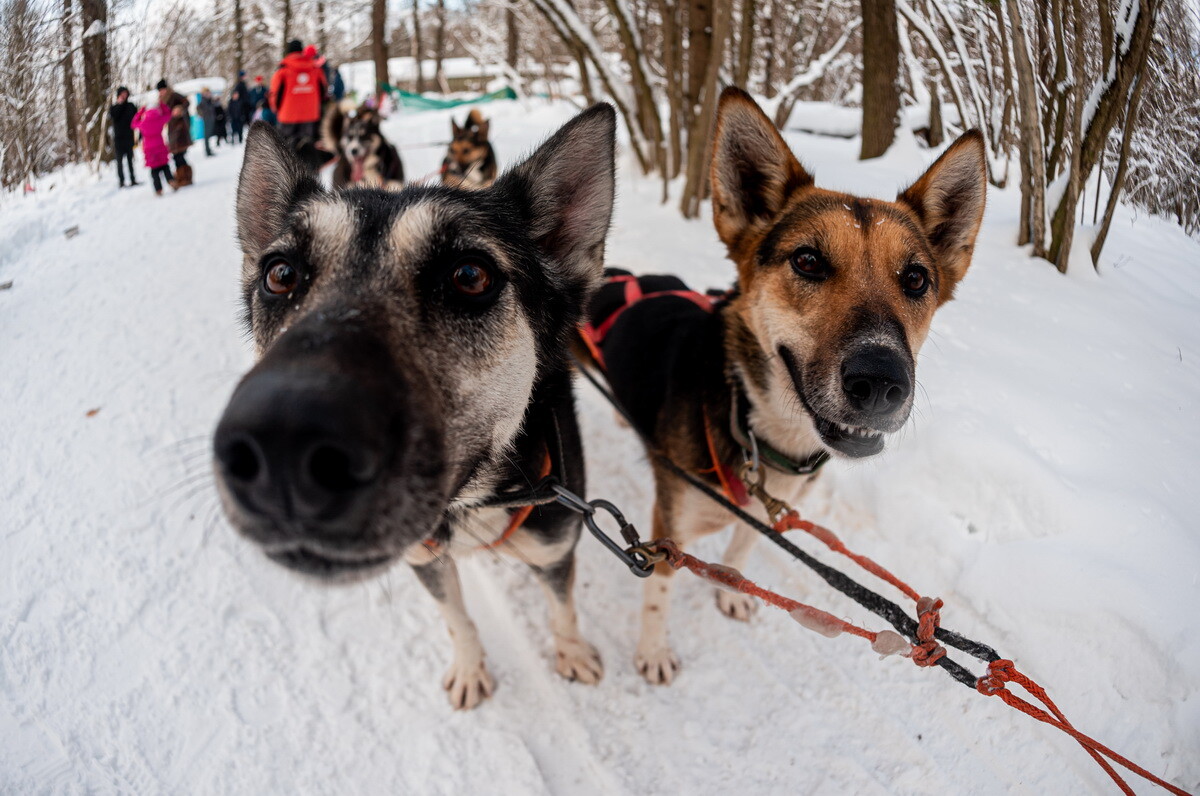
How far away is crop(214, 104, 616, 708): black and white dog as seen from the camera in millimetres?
1145

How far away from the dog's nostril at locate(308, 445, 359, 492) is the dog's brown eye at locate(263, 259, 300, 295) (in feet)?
3.49

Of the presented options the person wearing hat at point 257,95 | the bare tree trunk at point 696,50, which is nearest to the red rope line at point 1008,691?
the bare tree trunk at point 696,50

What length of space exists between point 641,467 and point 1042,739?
2.82 metres

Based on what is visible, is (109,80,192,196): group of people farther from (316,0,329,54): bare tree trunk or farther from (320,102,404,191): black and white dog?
(316,0,329,54): bare tree trunk

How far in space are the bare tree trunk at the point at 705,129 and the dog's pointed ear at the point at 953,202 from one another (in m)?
4.57

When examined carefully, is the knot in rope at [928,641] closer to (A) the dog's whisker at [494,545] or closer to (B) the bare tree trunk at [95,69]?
(A) the dog's whisker at [494,545]

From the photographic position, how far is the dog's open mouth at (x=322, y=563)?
133cm

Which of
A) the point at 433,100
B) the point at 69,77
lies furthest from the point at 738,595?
the point at 433,100

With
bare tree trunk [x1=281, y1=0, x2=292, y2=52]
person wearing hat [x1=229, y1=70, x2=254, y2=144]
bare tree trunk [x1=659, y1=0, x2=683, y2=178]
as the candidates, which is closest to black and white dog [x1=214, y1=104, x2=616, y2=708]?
bare tree trunk [x1=659, y1=0, x2=683, y2=178]

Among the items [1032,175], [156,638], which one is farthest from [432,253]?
[1032,175]

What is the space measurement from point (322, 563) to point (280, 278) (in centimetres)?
111

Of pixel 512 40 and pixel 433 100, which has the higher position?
pixel 512 40

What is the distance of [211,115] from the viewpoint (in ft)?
40.9

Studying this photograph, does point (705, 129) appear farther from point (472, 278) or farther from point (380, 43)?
point (380, 43)
